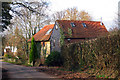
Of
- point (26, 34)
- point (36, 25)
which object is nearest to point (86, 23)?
point (36, 25)

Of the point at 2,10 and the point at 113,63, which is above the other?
the point at 2,10

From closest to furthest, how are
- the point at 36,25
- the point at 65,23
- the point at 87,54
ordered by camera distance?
the point at 87,54 → the point at 65,23 → the point at 36,25

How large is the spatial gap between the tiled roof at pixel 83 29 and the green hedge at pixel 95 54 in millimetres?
9197

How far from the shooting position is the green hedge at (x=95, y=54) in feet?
32.2

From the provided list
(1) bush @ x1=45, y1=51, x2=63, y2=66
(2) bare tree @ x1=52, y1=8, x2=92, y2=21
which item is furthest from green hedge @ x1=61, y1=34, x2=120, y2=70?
(2) bare tree @ x1=52, y1=8, x2=92, y2=21

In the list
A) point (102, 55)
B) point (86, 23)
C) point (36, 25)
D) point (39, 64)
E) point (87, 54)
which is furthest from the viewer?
point (36, 25)

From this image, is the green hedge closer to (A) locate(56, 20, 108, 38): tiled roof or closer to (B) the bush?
(B) the bush

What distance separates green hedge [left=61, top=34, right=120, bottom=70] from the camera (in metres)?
9.80

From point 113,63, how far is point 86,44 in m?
4.12

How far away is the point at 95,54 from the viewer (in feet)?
40.0

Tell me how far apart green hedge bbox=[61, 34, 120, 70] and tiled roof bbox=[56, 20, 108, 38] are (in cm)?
920

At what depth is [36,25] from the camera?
37.1 meters

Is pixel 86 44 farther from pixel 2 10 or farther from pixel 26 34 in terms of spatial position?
pixel 26 34

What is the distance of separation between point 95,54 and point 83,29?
17.1 m
